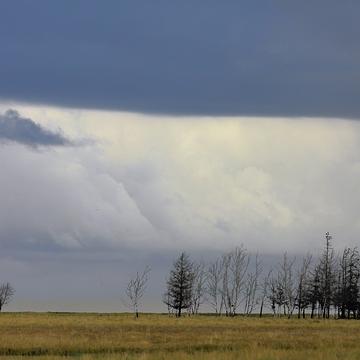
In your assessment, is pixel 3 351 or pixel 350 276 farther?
pixel 350 276

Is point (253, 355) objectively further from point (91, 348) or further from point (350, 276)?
point (350, 276)

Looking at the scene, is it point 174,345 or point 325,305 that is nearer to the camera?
point 174,345

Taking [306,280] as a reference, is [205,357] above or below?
below

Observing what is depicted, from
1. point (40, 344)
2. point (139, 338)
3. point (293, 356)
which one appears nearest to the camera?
point (293, 356)

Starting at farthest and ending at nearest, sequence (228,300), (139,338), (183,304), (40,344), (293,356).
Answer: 1. (228,300)
2. (183,304)
3. (139,338)
4. (40,344)
5. (293,356)

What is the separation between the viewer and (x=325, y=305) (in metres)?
105

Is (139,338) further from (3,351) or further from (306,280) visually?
(306,280)

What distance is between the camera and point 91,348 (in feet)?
112

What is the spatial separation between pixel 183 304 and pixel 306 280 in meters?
22.5

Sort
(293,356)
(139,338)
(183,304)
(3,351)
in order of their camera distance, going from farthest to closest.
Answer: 1. (183,304)
2. (139,338)
3. (3,351)
4. (293,356)

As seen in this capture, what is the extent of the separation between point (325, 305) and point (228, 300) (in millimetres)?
14939

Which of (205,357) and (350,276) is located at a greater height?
(350,276)

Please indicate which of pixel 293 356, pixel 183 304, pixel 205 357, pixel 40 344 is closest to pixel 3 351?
pixel 40 344

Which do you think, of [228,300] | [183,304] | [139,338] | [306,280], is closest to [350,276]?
[306,280]
